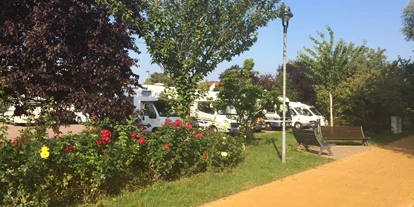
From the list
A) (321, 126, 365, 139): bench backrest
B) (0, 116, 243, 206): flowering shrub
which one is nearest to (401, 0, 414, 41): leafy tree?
(321, 126, 365, 139): bench backrest

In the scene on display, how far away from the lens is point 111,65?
6.88 meters

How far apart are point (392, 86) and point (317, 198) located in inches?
549

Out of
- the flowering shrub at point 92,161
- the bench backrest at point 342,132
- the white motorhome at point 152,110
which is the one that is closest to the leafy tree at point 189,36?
the flowering shrub at point 92,161

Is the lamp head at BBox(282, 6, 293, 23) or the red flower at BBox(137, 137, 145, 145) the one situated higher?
the lamp head at BBox(282, 6, 293, 23)

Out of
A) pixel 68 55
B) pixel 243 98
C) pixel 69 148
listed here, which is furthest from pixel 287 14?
pixel 69 148

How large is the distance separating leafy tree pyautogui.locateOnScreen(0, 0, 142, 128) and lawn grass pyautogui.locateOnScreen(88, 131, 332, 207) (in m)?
1.96

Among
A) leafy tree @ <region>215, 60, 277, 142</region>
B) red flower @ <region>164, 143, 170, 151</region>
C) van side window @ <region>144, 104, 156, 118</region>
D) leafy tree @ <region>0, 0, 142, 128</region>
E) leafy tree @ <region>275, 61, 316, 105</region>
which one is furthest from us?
leafy tree @ <region>275, 61, 316, 105</region>

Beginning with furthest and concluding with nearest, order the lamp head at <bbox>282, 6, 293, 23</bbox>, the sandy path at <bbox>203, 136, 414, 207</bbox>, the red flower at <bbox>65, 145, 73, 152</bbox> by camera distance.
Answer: the lamp head at <bbox>282, 6, 293, 23</bbox>, the sandy path at <bbox>203, 136, 414, 207</bbox>, the red flower at <bbox>65, 145, 73, 152</bbox>

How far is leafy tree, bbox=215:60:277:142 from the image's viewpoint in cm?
1235

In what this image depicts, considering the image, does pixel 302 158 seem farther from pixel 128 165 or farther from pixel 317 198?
pixel 128 165

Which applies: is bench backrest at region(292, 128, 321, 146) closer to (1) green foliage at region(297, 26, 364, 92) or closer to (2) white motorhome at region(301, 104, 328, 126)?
(1) green foliage at region(297, 26, 364, 92)

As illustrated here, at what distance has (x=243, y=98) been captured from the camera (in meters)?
12.3

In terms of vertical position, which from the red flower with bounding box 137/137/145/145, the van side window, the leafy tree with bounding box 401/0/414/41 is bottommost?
the red flower with bounding box 137/137/145/145

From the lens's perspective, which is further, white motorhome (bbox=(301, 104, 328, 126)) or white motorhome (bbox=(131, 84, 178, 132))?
white motorhome (bbox=(301, 104, 328, 126))
